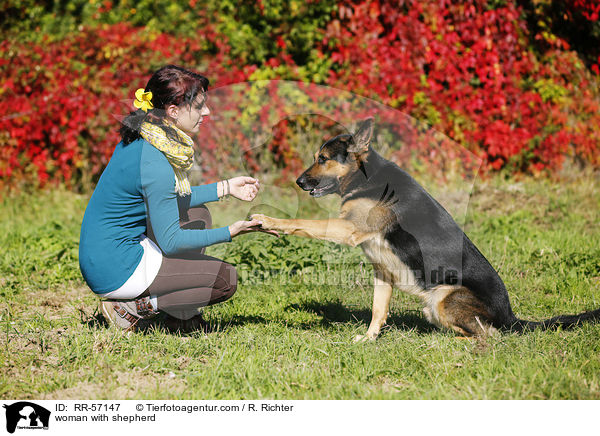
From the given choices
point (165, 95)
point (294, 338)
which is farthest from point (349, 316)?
point (165, 95)

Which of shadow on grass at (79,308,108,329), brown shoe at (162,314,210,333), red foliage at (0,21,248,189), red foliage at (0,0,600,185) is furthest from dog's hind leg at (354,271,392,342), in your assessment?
red foliage at (0,21,248,189)

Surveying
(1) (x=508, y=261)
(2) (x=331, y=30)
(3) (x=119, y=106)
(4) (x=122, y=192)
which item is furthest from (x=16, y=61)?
(1) (x=508, y=261)

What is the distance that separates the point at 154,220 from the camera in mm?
3404

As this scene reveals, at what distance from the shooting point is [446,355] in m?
3.53

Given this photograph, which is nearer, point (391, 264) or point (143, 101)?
point (143, 101)

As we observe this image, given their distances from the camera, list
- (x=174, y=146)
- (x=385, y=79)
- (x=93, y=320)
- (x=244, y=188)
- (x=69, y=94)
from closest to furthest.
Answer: (x=174, y=146) < (x=244, y=188) < (x=93, y=320) < (x=385, y=79) < (x=69, y=94)

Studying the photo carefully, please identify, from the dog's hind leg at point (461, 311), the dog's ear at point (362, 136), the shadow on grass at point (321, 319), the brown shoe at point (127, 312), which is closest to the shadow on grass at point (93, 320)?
the shadow on grass at point (321, 319)

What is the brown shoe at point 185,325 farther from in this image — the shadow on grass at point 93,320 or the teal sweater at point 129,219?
the teal sweater at point 129,219

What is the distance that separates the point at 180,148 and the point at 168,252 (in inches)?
27.8

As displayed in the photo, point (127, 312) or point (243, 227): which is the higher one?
point (243, 227)

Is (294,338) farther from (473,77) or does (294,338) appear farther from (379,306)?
(473,77)

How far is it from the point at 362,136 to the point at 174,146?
125 cm

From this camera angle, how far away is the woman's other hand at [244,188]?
12.0ft
